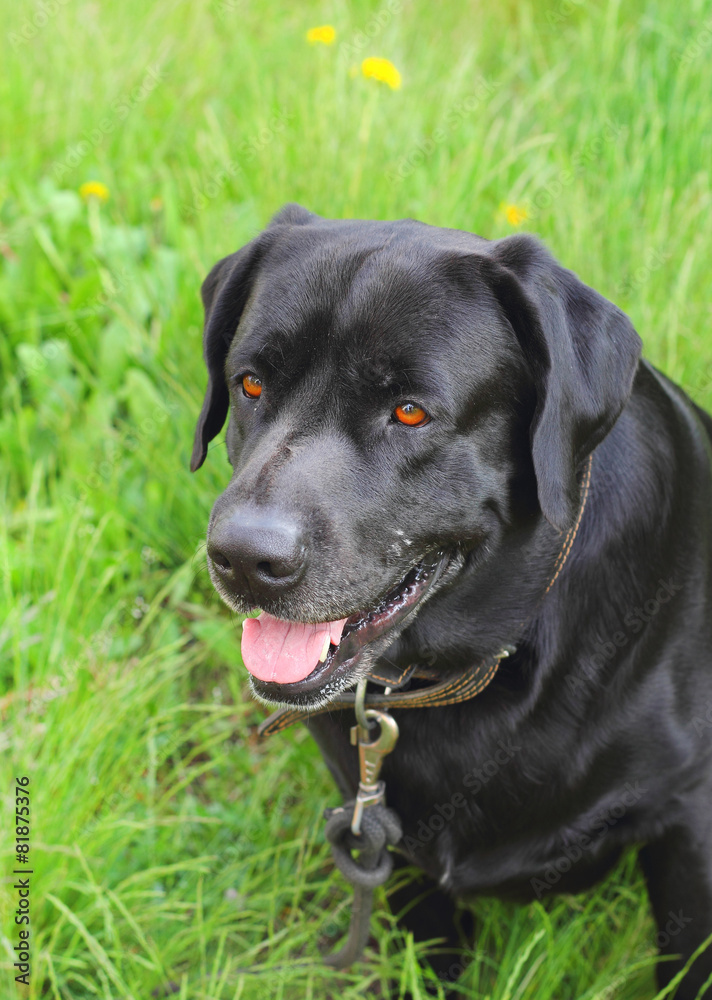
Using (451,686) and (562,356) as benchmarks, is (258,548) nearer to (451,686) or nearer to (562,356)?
(451,686)

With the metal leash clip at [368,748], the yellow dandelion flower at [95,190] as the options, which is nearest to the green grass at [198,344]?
the yellow dandelion flower at [95,190]

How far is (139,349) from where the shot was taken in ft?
10.1

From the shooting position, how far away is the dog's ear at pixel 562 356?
1.53 metres

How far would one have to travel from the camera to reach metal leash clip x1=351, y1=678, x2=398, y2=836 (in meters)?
1.66

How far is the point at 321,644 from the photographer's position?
160 cm

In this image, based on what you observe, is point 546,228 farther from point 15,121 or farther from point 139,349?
point 15,121

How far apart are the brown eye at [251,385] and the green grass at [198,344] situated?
1.95 ft

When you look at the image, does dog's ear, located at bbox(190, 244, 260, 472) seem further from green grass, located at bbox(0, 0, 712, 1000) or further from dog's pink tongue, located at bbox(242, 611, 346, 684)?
dog's pink tongue, located at bbox(242, 611, 346, 684)

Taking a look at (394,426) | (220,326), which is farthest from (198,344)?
(394,426)

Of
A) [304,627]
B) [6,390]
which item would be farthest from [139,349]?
[304,627]

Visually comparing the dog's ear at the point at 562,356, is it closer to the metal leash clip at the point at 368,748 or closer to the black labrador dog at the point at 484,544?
the black labrador dog at the point at 484,544

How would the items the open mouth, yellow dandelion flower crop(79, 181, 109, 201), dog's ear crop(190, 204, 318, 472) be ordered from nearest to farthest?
1. the open mouth
2. dog's ear crop(190, 204, 318, 472)
3. yellow dandelion flower crop(79, 181, 109, 201)

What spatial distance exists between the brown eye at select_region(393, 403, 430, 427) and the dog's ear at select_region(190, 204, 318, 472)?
1.84ft

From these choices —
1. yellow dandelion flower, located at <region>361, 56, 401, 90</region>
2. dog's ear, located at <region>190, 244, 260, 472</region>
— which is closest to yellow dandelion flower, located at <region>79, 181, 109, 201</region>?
yellow dandelion flower, located at <region>361, 56, 401, 90</region>
